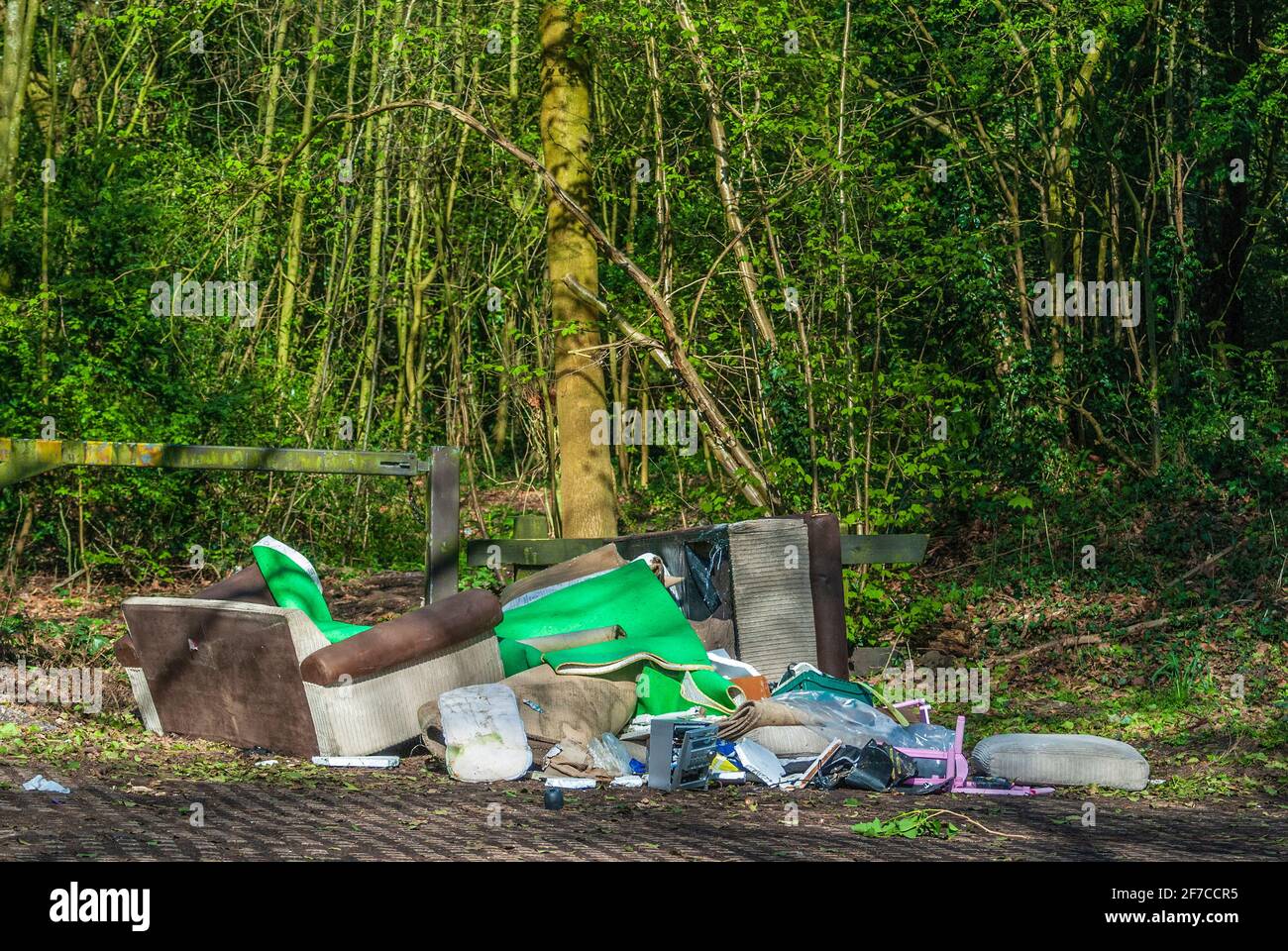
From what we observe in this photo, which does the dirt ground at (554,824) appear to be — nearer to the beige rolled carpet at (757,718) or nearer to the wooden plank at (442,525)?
the beige rolled carpet at (757,718)

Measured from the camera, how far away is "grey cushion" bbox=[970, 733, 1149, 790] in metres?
6.95

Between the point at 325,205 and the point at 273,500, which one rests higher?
the point at 325,205

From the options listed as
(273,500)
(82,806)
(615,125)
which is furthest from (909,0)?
(82,806)

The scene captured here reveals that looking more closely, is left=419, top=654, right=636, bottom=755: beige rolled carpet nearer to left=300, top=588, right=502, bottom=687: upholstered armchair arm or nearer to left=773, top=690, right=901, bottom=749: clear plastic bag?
left=300, top=588, right=502, bottom=687: upholstered armchair arm

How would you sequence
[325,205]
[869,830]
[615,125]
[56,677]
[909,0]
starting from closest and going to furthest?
[869,830] → [56,677] → [909,0] → [615,125] → [325,205]

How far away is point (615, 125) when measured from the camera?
1552cm

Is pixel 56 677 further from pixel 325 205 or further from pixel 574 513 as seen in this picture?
pixel 325 205

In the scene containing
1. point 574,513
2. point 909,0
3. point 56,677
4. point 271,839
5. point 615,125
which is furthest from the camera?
point 615,125

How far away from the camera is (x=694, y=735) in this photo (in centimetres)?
652

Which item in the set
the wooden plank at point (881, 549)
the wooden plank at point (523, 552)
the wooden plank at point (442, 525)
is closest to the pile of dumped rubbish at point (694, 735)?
the wooden plank at point (442, 525)

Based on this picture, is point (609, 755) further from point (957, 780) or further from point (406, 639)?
point (957, 780)

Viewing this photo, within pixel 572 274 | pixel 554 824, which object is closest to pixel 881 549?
pixel 572 274

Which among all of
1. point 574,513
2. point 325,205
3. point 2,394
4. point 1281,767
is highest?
point 325,205

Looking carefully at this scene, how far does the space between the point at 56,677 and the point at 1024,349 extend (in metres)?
9.62
